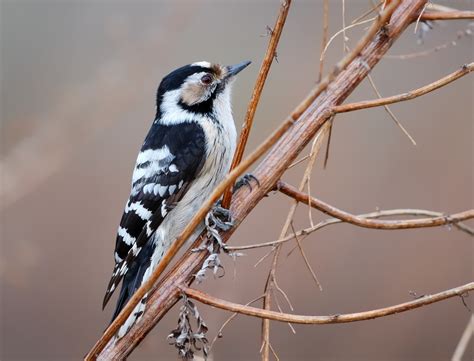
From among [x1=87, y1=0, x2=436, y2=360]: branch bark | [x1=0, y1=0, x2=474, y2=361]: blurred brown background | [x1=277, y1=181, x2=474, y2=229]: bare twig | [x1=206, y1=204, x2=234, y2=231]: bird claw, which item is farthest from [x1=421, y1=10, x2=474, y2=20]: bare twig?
[x1=0, y1=0, x2=474, y2=361]: blurred brown background

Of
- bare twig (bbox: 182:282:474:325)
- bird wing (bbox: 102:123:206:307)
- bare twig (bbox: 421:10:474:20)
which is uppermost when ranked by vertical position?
bird wing (bbox: 102:123:206:307)

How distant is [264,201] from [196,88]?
218 centimetres

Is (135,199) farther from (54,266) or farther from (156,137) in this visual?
(54,266)

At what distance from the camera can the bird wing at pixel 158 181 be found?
3.21 metres

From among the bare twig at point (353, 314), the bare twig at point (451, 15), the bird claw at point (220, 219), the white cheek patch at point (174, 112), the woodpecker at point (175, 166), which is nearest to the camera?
the bare twig at point (353, 314)

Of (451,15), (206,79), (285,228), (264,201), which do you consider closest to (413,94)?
(451,15)

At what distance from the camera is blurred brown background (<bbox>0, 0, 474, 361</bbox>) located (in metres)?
4.80

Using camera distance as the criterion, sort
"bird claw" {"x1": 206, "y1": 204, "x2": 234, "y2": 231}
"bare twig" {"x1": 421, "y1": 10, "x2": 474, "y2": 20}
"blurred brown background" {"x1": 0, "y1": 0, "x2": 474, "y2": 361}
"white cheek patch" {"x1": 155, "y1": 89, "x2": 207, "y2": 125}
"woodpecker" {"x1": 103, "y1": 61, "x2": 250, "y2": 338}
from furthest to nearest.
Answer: "blurred brown background" {"x1": 0, "y1": 0, "x2": 474, "y2": 361} < "white cheek patch" {"x1": 155, "y1": 89, "x2": 207, "y2": 125} < "woodpecker" {"x1": 103, "y1": 61, "x2": 250, "y2": 338} < "bird claw" {"x1": 206, "y1": 204, "x2": 234, "y2": 231} < "bare twig" {"x1": 421, "y1": 10, "x2": 474, "y2": 20}

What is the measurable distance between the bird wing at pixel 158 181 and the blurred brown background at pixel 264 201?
0.62 meters

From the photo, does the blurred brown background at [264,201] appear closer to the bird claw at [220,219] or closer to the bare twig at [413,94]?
the bird claw at [220,219]

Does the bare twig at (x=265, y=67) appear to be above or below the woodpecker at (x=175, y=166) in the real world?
below

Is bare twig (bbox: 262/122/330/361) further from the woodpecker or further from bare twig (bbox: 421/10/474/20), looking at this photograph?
the woodpecker

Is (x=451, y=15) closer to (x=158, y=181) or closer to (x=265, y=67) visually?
(x=265, y=67)

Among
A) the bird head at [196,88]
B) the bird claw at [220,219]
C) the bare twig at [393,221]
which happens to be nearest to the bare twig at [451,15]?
the bare twig at [393,221]
